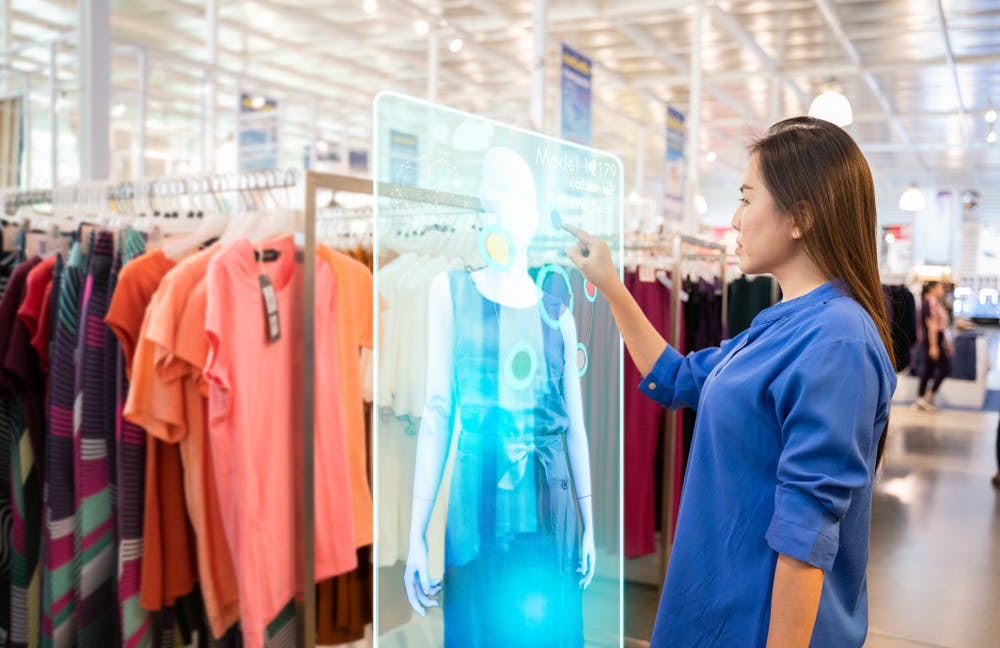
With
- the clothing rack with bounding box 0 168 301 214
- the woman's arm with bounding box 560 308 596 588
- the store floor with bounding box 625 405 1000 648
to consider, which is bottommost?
the store floor with bounding box 625 405 1000 648

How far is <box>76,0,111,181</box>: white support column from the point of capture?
395 centimetres

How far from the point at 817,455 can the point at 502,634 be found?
0.73 meters

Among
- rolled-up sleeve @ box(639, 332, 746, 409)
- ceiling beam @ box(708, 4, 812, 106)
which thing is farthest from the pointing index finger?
ceiling beam @ box(708, 4, 812, 106)

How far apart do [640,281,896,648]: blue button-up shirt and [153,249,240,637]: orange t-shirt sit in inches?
59.3

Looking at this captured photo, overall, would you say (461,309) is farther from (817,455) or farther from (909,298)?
(909,298)

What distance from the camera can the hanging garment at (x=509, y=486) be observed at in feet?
4.97

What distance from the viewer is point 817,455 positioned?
4.23 feet

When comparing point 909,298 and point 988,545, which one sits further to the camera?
point 909,298

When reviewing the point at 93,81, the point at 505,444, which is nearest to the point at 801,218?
the point at 505,444

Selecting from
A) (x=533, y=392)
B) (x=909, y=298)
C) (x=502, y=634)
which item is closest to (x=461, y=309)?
(x=533, y=392)

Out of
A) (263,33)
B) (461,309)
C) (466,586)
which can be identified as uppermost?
(263,33)

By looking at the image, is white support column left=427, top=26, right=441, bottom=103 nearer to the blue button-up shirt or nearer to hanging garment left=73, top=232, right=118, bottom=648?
hanging garment left=73, top=232, right=118, bottom=648

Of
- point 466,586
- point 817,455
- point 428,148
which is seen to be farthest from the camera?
point 466,586

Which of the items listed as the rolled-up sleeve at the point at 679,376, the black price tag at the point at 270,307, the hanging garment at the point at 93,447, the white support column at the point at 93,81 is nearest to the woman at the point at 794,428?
the rolled-up sleeve at the point at 679,376
